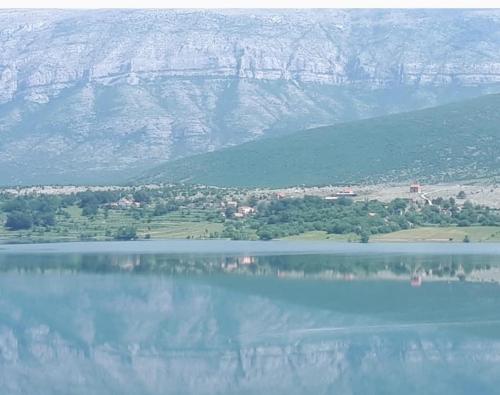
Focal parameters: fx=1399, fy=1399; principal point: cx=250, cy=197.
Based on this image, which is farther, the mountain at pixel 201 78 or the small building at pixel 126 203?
the mountain at pixel 201 78

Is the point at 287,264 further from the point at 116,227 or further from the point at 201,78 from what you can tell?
the point at 201,78

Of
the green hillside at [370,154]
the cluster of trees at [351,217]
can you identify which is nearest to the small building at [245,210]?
the cluster of trees at [351,217]

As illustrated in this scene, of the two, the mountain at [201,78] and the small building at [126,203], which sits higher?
the mountain at [201,78]

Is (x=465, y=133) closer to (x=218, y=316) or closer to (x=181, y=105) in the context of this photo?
(x=181, y=105)

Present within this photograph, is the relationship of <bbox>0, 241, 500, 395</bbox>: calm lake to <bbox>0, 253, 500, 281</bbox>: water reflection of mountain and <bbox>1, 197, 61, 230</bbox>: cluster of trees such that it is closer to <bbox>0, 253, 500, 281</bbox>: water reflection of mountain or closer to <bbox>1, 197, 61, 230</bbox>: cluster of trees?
<bbox>0, 253, 500, 281</bbox>: water reflection of mountain

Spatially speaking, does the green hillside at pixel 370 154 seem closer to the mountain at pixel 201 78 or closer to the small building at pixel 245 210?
the mountain at pixel 201 78

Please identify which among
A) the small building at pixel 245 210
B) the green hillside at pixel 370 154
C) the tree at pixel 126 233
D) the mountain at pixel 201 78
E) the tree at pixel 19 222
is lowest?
the tree at pixel 126 233
